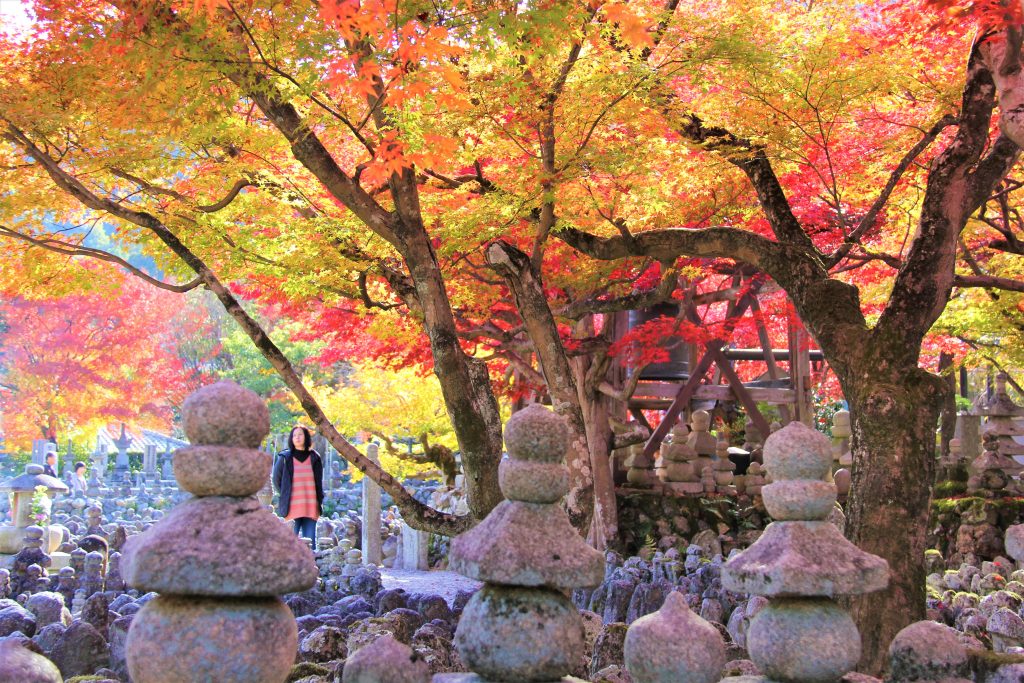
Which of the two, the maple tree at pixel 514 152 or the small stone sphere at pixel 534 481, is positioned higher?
the maple tree at pixel 514 152

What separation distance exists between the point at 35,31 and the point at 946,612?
26.5 feet

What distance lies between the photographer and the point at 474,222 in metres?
7.17

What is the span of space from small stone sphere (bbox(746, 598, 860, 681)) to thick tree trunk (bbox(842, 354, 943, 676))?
262 cm

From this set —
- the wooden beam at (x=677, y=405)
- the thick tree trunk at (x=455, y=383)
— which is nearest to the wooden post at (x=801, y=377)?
the wooden beam at (x=677, y=405)


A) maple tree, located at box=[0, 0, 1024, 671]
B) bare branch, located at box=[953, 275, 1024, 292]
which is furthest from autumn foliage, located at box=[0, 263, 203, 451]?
bare branch, located at box=[953, 275, 1024, 292]

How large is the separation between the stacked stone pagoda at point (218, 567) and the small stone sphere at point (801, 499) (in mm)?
1632

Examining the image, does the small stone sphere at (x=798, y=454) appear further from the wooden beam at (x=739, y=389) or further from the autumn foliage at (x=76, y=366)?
the autumn foliage at (x=76, y=366)

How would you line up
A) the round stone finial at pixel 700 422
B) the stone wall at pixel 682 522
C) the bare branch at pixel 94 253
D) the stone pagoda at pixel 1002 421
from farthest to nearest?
the round stone finial at pixel 700 422
the stone pagoda at pixel 1002 421
the stone wall at pixel 682 522
the bare branch at pixel 94 253

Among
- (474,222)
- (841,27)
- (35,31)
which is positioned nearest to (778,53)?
(841,27)

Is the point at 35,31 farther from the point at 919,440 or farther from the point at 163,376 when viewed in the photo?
the point at 163,376

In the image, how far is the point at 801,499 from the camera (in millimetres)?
3244

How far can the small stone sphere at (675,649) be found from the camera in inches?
121

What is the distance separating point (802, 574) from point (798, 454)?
0.43 m

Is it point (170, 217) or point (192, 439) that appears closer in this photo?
point (192, 439)
